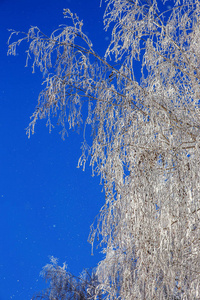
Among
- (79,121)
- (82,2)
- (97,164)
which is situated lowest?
(97,164)

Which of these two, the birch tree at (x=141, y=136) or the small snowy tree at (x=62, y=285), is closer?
the birch tree at (x=141, y=136)

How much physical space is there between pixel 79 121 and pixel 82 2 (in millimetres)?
61504

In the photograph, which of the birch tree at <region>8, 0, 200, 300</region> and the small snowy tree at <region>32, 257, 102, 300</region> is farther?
the small snowy tree at <region>32, 257, 102, 300</region>

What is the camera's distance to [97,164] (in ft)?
7.23

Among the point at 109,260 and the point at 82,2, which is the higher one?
the point at 82,2

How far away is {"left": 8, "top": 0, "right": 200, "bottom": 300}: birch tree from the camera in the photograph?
185 cm

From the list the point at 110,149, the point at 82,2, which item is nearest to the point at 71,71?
the point at 110,149

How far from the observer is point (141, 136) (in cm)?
204

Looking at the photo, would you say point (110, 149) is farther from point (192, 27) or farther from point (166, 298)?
point (192, 27)

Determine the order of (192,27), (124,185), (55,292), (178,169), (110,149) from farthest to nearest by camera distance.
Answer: (55,292), (192,27), (110,149), (124,185), (178,169)

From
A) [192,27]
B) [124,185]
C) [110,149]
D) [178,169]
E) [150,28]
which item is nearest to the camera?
[178,169]

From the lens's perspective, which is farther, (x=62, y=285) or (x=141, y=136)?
(x=62, y=285)

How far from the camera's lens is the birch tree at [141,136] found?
1.85m

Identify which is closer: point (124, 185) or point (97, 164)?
point (124, 185)
